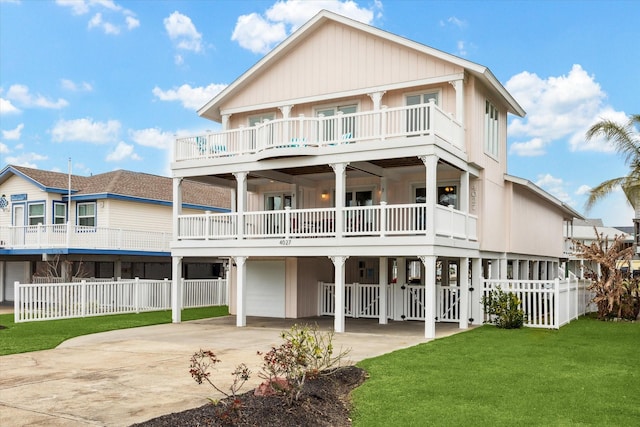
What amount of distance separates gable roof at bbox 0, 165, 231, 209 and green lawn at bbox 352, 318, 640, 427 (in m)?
22.3

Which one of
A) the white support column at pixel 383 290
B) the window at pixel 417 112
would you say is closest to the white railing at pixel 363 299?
the white support column at pixel 383 290

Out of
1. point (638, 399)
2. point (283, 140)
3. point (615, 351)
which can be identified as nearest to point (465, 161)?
point (283, 140)

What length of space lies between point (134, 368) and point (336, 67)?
43.0 feet

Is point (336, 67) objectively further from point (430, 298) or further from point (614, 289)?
point (614, 289)

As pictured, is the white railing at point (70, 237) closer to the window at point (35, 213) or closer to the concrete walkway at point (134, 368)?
the window at point (35, 213)

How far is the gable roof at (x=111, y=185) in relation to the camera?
3183 centimetres

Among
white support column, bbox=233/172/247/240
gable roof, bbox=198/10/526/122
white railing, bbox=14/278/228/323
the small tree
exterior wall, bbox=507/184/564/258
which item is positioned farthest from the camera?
exterior wall, bbox=507/184/564/258

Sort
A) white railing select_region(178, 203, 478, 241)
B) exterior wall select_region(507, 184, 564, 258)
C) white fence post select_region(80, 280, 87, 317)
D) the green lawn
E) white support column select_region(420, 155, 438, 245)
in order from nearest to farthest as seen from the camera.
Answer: the green lawn → white support column select_region(420, 155, 438, 245) → white railing select_region(178, 203, 478, 241) → white fence post select_region(80, 280, 87, 317) → exterior wall select_region(507, 184, 564, 258)

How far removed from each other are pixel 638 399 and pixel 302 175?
48.5ft

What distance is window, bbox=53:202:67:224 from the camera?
3228 centimetres

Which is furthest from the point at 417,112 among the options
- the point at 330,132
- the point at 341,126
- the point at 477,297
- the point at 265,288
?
the point at 265,288

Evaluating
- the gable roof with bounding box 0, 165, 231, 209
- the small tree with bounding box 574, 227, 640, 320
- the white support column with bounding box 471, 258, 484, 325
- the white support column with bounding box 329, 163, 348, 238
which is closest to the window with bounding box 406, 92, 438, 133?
the white support column with bounding box 329, 163, 348, 238

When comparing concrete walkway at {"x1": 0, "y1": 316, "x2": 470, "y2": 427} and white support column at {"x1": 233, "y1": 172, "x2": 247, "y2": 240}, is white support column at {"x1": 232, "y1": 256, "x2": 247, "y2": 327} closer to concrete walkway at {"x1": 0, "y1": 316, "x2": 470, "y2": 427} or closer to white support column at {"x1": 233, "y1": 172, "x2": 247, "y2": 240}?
concrete walkway at {"x1": 0, "y1": 316, "x2": 470, "y2": 427}

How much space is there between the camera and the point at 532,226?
25906 mm
